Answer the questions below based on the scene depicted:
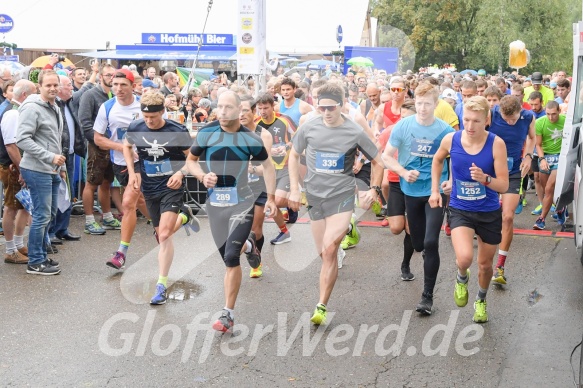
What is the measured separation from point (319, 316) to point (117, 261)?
2.59 meters

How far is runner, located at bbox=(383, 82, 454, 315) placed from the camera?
Result: 6781 mm

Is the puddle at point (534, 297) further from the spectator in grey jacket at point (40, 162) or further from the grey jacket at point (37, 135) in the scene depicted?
the grey jacket at point (37, 135)

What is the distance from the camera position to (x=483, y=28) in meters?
42.5

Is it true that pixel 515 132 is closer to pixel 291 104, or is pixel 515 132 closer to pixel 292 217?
pixel 291 104

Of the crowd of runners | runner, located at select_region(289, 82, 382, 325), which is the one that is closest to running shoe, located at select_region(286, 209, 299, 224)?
the crowd of runners

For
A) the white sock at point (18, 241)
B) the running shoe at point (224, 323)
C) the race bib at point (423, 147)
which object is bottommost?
the running shoe at point (224, 323)

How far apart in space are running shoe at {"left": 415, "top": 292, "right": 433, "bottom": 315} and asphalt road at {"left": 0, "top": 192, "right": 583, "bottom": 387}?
6 centimetres

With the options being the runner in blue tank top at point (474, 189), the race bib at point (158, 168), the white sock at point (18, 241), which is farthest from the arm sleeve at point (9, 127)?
the runner in blue tank top at point (474, 189)

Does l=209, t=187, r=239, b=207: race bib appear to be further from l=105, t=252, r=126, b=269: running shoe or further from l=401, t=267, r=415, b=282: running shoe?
l=401, t=267, r=415, b=282: running shoe

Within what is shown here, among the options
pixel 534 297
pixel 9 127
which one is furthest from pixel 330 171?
pixel 9 127

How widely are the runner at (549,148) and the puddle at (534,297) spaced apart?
3.21 m

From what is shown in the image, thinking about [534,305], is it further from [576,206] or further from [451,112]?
[451,112]

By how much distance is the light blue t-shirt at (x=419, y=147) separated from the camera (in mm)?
6855

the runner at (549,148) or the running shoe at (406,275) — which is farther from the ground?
the runner at (549,148)
